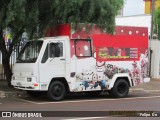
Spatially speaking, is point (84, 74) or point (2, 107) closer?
point (2, 107)

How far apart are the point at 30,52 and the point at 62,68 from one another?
1.38 m

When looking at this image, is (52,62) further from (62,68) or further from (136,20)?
(136,20)

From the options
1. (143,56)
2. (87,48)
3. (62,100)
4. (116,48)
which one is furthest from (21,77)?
(143,56)

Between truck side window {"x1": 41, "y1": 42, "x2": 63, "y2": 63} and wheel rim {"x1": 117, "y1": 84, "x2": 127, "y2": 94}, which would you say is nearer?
truck side window {"x1": 41, "y1": 42, "x2": 63, "y2": 63}

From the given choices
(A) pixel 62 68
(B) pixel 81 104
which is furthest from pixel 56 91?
(B) pixel 81 104

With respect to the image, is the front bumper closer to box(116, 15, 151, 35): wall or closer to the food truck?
the food truck

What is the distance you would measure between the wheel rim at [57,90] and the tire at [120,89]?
2.43 meters

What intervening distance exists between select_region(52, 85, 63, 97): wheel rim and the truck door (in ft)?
1.39

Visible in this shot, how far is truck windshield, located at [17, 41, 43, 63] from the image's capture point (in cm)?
1564

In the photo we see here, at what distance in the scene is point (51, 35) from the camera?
55.2 ft

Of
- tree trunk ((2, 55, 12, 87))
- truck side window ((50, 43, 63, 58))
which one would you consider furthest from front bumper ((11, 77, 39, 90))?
tree trunk ((2, 55, 12, 87))

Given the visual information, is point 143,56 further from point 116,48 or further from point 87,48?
point 87,48

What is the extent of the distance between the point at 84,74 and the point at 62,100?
4.28 feet

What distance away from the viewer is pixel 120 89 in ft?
57.2
